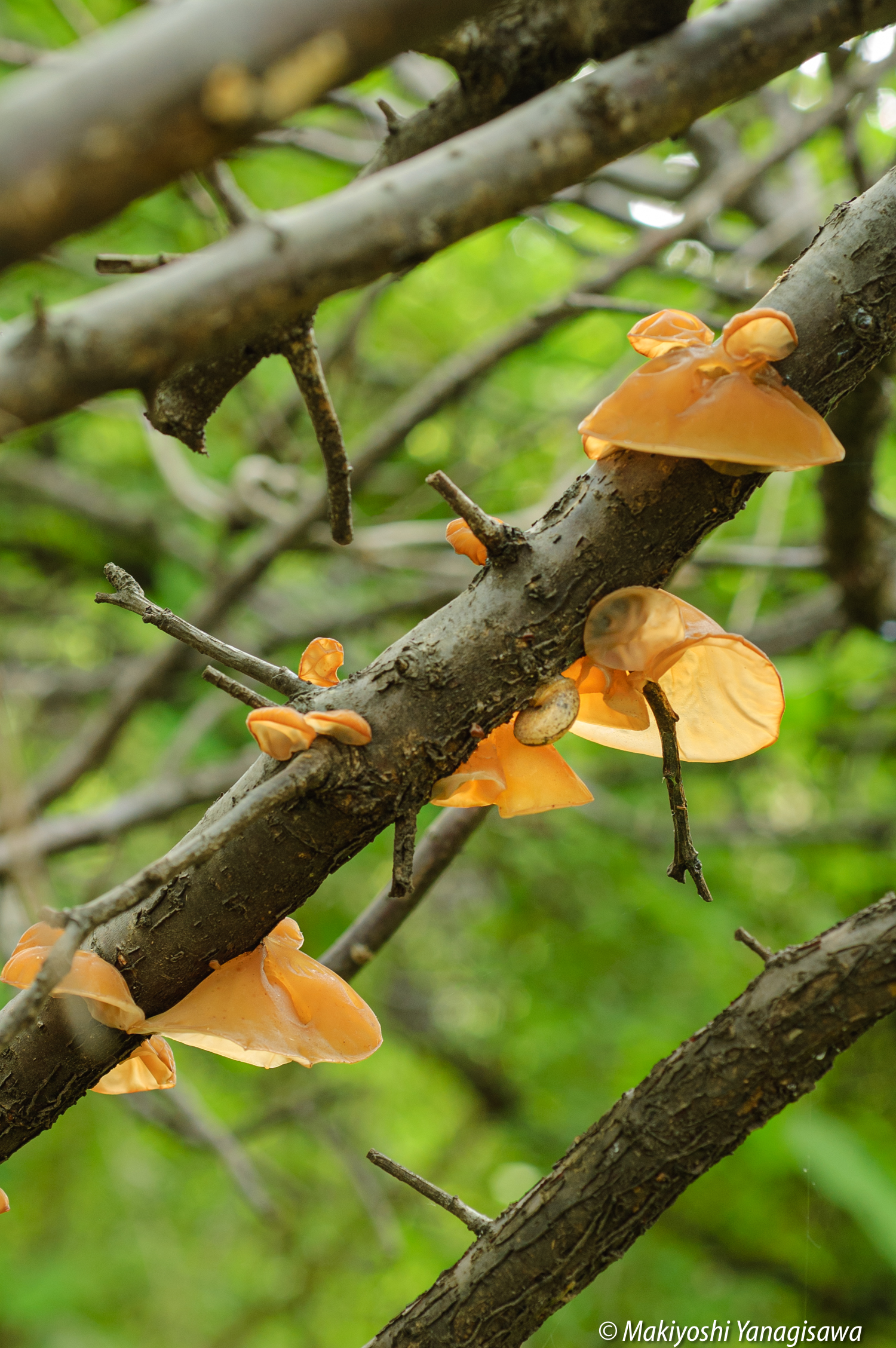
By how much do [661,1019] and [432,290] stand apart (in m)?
3.46

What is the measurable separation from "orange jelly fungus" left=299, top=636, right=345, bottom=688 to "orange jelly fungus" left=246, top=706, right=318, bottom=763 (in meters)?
0.21

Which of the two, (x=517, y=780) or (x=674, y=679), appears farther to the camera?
(x=674, y=679)

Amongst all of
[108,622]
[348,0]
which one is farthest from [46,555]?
[348,0]

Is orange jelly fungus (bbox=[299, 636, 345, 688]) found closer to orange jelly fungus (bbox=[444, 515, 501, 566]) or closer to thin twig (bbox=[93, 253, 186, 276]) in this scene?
orange jelly fungus (bbox=[444, 515, 501, 566])

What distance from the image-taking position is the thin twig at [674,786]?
1.08 metres

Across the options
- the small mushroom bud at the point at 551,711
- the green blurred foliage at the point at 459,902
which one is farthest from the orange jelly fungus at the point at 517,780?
the green blurred foliage at the point at 459,902

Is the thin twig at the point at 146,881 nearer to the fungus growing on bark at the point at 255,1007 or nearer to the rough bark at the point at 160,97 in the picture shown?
the fungus growing on bark at the point at 255,1007

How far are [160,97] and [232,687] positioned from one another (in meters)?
0.59

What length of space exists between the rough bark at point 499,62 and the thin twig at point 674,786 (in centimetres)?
65

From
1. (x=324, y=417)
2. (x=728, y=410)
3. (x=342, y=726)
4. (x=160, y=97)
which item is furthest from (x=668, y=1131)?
(x=160, y=97)

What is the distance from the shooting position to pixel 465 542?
1165 mm

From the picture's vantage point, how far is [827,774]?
467 centimetres

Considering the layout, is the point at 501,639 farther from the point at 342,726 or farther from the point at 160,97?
the point at 160,97

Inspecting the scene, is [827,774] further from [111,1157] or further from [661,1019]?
[111,1157]
